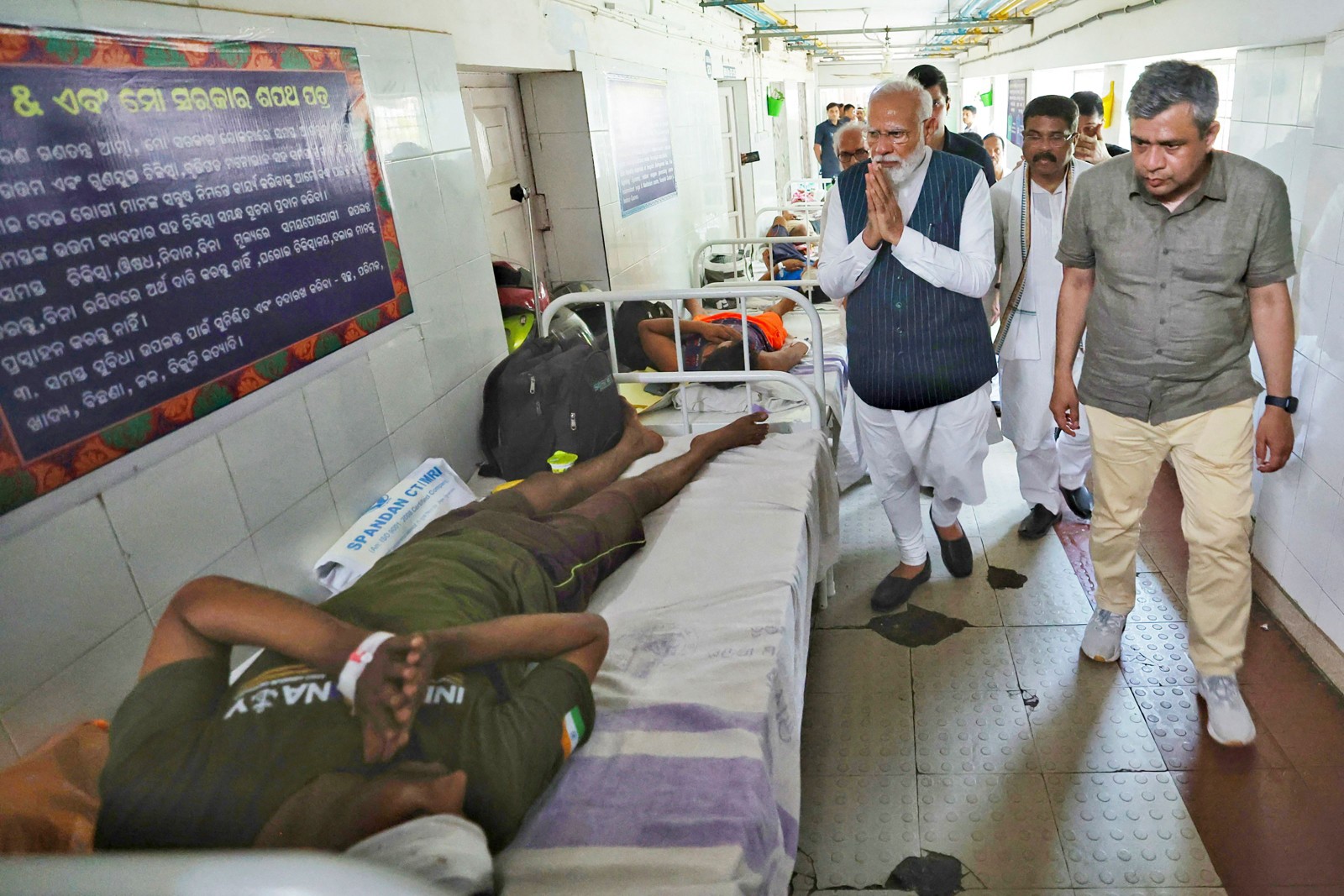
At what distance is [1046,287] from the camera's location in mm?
3268

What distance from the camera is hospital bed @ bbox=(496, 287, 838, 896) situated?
1404 millimetres

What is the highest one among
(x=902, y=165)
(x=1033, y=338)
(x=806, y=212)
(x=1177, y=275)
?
(x=902, y=165)

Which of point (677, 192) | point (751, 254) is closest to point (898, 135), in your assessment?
point (677, 192)

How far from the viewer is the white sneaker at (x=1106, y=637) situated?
2756mm

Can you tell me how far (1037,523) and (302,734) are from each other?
3.29m

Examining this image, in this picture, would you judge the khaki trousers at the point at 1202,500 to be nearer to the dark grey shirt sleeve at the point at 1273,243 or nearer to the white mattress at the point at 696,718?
the dark grey shirt sleeve at the point at 1273,243

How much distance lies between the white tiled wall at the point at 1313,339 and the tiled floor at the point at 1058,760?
0.83 feet

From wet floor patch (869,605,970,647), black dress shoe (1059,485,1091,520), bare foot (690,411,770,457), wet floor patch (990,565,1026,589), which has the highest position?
bare foot (690,411,770,457)

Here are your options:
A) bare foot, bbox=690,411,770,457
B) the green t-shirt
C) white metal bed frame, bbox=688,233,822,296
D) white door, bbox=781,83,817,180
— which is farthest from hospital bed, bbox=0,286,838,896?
white door, bbox=781,83,817,180

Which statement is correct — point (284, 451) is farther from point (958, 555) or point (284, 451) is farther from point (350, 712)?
point (958, 555)

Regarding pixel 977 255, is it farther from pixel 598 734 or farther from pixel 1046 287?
pixel 598 734

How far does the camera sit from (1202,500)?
2.35 m

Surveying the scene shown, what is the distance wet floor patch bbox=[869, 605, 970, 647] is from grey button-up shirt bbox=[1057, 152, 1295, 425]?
1002mm

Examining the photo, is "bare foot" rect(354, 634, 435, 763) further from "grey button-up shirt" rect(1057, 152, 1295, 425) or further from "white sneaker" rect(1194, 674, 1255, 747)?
"white sneaker" rect(1194, 674, 1255, 747)
